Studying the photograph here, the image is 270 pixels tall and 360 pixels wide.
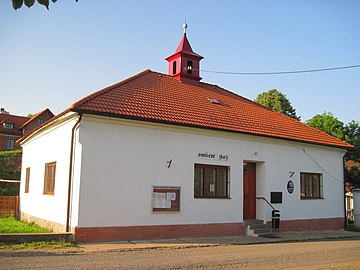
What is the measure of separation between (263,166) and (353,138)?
11982mm

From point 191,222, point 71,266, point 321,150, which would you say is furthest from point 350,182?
point 71,266

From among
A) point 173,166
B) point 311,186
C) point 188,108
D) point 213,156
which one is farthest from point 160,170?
point 311,186

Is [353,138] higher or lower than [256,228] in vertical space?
higher

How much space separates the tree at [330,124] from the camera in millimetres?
25547

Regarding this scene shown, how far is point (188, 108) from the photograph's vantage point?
15562 mm

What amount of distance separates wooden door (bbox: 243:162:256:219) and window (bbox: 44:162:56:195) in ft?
25.3

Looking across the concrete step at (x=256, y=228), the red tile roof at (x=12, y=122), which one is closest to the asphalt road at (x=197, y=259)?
the concrete step at (x=256, y=228)

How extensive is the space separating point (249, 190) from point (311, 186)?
3.71m

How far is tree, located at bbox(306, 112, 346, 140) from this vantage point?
25.5m

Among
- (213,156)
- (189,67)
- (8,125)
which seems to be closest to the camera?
(213,156)

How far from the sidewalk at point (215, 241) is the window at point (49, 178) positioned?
13.2ft

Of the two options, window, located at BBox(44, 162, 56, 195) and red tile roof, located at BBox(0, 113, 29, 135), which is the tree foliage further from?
red tile roof, located at BBox(0, 113, 29, 135)

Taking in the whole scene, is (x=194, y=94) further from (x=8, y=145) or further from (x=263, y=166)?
(x=8, y=145)

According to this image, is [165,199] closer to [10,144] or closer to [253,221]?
[253,221]
